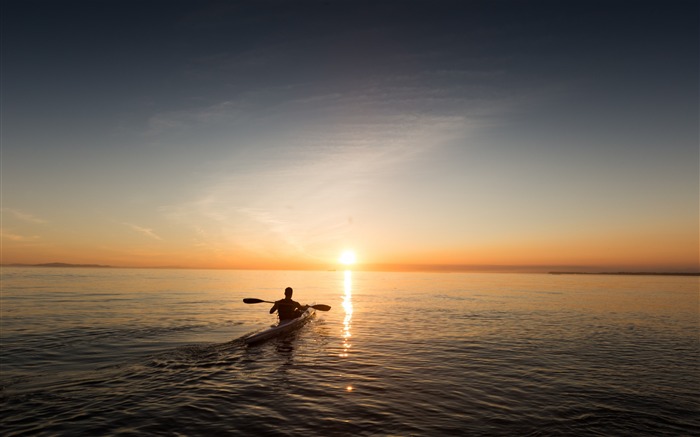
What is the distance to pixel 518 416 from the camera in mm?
12328

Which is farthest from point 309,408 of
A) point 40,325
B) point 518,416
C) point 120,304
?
point 120,304

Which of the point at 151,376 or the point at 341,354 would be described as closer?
the point at 151,376

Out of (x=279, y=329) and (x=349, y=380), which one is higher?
(x=349, y=380)

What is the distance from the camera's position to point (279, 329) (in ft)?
89.3

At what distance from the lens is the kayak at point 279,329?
2402cm

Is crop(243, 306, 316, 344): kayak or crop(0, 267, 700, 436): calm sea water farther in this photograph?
crop(243, 306, 316, 344): kayak

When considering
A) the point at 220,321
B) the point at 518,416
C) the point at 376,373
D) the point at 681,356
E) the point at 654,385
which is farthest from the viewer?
the point at 220,321

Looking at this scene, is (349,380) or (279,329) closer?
(349,380)

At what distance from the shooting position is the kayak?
24023 mm

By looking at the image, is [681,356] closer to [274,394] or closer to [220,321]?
[274,394]

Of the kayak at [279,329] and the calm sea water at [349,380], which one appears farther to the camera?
the kayak at [279,329]

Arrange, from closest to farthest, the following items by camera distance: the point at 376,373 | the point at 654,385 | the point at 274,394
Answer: the point at 274,394, the point at 654,385, the point at 376,373

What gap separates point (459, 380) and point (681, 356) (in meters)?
14.7

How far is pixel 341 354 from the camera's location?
71.9ft
